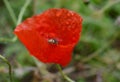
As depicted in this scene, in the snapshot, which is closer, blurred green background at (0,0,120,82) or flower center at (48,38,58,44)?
flower center at (48,38,58,44)

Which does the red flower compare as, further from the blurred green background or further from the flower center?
the blurred green background

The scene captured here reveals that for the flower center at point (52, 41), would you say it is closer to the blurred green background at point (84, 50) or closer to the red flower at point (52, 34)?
the red flower at point (52, 34)

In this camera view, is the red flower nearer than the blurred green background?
Yes

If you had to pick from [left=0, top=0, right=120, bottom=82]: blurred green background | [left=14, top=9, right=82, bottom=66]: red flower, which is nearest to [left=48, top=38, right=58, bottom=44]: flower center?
[left=14, top=9, right=82, bottom=66]: red flower

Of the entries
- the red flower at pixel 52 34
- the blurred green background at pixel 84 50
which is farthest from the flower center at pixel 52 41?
the blurred green background at pixel 84 50

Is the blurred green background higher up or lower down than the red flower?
higher up

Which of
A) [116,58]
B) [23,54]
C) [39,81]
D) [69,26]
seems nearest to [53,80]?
[39,81]
